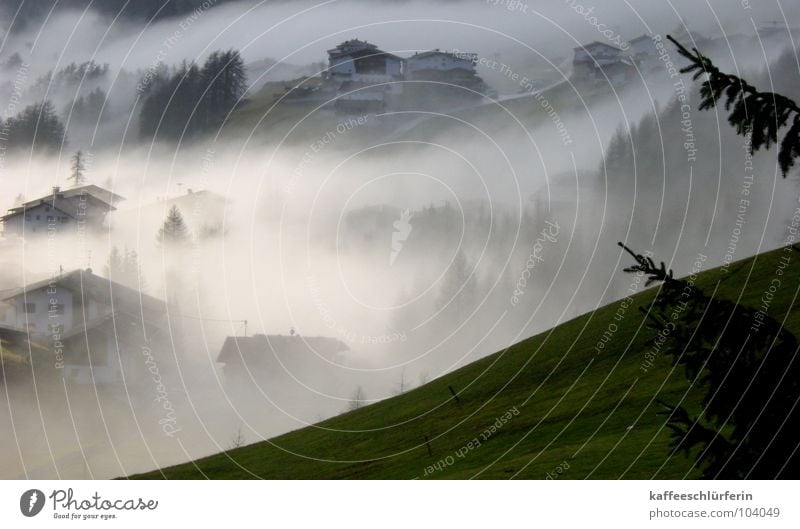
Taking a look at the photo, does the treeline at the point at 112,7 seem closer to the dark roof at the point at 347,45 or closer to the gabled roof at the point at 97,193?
the dark roof at the point at 347,45

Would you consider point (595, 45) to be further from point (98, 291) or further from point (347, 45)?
point (98, 291)

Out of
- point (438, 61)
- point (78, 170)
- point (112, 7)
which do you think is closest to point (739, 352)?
point (78, 170)

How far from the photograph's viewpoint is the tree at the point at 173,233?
9900 cm

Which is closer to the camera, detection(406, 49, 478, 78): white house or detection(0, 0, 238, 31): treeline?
detection(0, 0, 238, 31): treeline

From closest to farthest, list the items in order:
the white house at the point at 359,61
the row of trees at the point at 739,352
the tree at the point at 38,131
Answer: the row of trees at the point at 739,352
the tree at the point at 38,131
the white house at the point at 359,61

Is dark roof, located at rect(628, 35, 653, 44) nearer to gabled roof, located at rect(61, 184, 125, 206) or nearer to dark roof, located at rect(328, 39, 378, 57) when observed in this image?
dark roof, located at rect(328, 39, 378, 57)

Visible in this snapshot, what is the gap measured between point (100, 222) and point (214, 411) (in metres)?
22.3

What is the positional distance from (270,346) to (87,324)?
634 inches

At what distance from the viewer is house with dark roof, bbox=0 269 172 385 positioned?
292 ft

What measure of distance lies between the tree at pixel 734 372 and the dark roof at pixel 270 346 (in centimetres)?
7377

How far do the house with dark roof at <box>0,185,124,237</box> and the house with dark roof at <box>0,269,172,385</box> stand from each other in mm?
4794

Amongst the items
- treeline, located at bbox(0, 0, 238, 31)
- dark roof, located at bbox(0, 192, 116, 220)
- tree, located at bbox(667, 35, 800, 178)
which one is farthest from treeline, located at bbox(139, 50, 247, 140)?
tree, located at bbox(667, 35, 800, 178)

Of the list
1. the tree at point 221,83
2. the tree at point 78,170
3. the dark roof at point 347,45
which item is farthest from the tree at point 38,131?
the dark roof at point 347,45

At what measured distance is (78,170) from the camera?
95.8m
